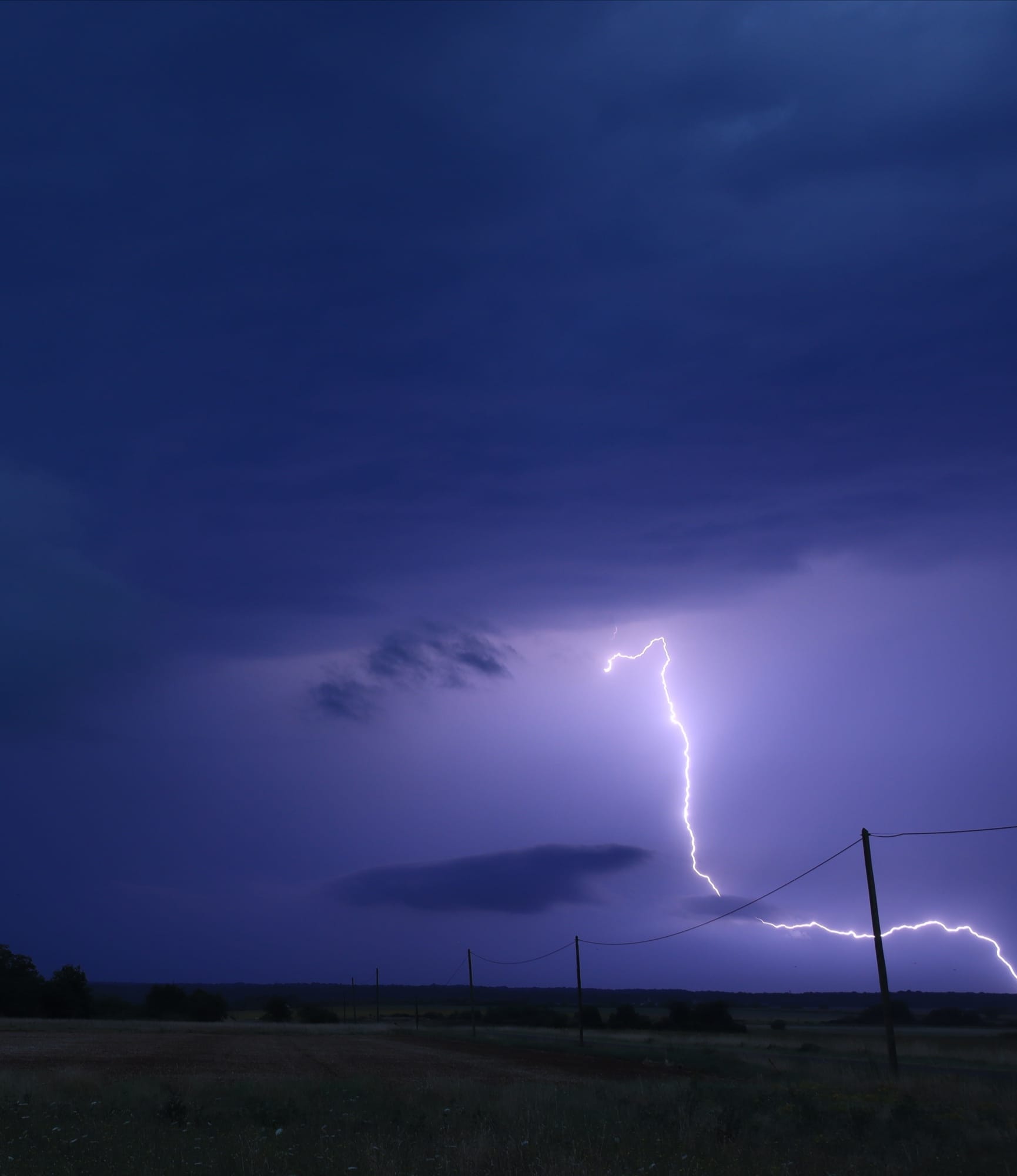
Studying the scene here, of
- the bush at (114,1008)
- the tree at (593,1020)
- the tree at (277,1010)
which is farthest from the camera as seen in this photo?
the tree at (277,1010)

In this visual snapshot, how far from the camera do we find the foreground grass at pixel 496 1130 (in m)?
11.9

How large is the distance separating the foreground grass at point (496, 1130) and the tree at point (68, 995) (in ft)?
284

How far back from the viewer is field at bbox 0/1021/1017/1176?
39.9ft

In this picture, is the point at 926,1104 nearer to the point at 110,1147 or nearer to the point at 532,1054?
the point at 110,1147

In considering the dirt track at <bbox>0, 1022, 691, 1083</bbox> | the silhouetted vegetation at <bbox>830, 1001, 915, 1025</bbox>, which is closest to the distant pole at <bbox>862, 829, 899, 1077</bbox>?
the dirt track at <bbox>0, 1022, 691, 1083</bbox>

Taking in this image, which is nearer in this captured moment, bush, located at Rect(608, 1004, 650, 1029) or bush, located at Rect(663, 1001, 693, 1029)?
bush, located at Rect(608, 1004, 650, 1029)

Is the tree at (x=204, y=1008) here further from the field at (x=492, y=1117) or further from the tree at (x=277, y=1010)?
the field at (x=492, y=1117)

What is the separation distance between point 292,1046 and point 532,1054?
13252 millimetres

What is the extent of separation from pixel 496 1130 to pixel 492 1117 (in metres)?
1.97

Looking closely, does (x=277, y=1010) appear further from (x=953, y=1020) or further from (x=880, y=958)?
(x=880, y=958)

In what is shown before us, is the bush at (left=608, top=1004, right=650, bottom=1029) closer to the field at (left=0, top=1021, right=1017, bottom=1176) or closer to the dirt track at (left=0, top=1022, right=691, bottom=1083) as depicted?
the dirt track at (left=0, top=1022, right=691, bottom=1083)

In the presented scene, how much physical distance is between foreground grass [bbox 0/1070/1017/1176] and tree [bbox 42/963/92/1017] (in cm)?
8665

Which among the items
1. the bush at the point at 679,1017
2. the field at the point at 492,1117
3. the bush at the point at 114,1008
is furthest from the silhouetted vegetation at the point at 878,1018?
the bush at the point at 114,1008

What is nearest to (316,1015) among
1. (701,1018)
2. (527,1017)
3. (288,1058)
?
(527,1017)
